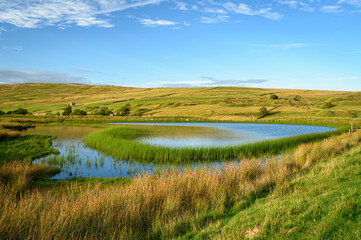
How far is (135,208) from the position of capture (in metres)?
6.62

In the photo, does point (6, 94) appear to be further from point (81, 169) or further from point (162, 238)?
point (162, 238)

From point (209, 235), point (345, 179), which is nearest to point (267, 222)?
point (209, 235)

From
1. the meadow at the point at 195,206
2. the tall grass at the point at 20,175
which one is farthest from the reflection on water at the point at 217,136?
the tall grass at the point at 20,175

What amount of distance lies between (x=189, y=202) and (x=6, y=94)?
504 ft

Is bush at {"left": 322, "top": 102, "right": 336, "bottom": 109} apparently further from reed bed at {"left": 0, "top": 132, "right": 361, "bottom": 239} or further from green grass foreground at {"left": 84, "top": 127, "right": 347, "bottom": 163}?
reed bed at {"left": 0, "top": 132, "right": 361, "bottom": 239}

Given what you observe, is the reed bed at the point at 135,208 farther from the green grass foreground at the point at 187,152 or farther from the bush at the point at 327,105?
the bush at the point at 327,105

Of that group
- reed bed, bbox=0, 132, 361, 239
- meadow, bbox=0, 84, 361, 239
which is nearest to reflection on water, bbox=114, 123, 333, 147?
meadow, bbox=0, 84, 361, 239

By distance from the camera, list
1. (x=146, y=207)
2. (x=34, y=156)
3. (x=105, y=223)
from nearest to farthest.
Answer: (x=105, y=223) → (x=146, y=207) → (x=34, y=156)

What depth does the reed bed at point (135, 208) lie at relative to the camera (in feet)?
17.8

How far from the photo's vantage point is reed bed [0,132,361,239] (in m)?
5.41

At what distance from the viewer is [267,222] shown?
5.49m

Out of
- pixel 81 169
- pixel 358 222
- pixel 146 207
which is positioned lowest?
pixel 81 169

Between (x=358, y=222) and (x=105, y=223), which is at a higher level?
(x=358, y=222)

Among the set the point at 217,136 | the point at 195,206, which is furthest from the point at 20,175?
the point at 217,136
